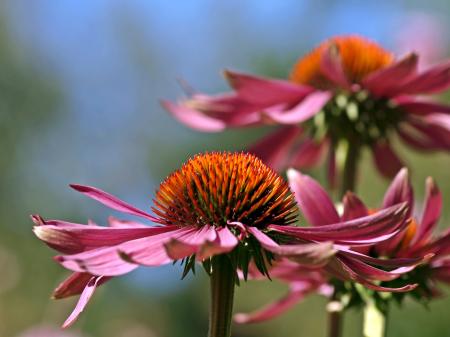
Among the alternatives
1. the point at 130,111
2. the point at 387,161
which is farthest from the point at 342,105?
the point at 130,111

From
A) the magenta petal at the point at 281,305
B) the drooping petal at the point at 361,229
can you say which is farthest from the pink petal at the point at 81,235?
the magenta petal at the point at 281,305

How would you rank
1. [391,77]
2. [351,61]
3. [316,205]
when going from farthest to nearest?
[351,61] < [391,77] < [316,205]

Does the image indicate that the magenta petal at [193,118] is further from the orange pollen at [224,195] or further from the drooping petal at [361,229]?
the drooping petal at [361,229]

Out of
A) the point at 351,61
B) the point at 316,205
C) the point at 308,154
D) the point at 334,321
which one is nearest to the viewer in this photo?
the point at 316,205

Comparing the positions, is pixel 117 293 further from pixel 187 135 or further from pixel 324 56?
pixel 324 56

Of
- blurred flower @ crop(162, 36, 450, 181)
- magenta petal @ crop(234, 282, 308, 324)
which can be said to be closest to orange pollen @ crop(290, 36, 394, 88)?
blurred flower @ crop(162, 36, 450, 181)

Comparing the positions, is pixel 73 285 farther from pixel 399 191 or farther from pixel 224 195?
pixel 399 191

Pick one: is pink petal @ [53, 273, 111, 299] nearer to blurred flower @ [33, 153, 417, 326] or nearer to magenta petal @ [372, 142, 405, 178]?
blurred flower @ [33, 153, 417, 326]
